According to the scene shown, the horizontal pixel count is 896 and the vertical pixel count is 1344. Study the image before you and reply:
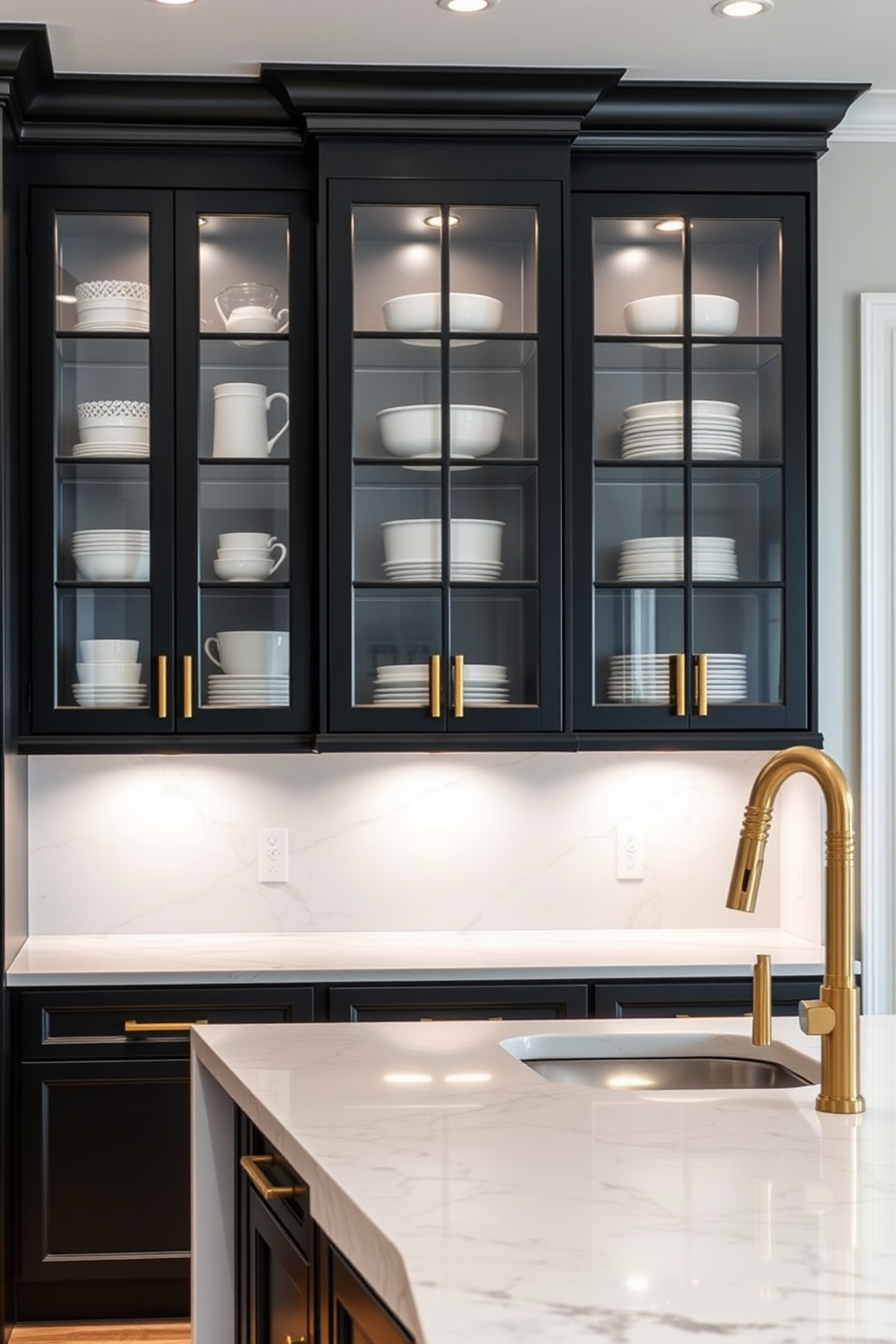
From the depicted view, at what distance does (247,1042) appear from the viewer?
211cm

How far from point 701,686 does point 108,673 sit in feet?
A: 4.56

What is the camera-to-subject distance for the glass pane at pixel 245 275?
133 inches

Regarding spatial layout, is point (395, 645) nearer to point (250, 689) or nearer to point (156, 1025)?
point (250, 689)

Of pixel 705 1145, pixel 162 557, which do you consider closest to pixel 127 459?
pixel 162 557

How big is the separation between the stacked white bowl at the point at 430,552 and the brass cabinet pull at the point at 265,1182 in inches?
63.9

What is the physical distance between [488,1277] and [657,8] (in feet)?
8.61

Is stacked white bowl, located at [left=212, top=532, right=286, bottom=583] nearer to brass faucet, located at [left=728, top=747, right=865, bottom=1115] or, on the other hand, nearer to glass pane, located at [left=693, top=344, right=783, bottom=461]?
glass pane, located at [left=693, top=344, right=783, bottom=461]

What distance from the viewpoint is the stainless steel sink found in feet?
6.87

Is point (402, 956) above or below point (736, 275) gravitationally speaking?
below

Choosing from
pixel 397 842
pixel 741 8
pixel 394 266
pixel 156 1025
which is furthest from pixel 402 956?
pixel 741 8

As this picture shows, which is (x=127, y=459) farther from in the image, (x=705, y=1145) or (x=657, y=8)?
(x=705, y=1145)

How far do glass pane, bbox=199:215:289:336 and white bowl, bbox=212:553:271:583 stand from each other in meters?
0.54

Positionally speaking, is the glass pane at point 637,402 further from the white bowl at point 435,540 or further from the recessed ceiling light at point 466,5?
the recessed ceiling light at point 466,5

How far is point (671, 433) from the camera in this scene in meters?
3.43
